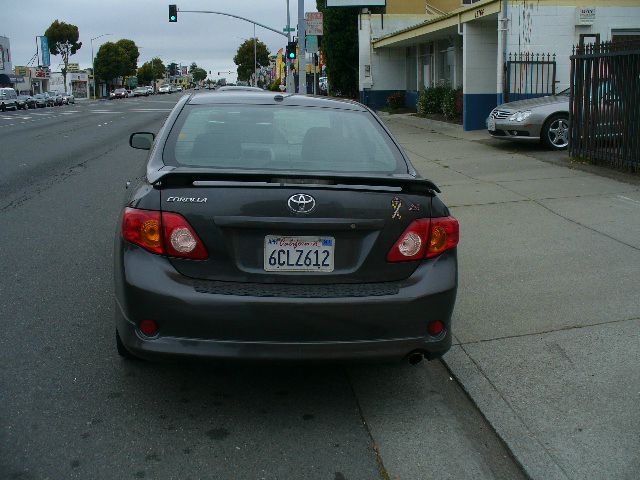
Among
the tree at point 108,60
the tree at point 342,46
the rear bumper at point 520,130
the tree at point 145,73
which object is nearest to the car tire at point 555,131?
the rear bumper at point 520,130

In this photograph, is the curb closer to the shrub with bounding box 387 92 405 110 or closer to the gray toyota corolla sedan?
the gray toyota corolla sedan

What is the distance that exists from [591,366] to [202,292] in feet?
8.02

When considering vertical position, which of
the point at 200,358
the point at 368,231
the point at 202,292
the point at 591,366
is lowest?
the point at 591,366

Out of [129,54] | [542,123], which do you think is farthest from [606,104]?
[129,54]

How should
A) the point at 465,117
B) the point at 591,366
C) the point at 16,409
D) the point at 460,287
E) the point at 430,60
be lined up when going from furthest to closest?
the point at 430,60 < the point at 465,117 < the point at 460,287 < the point at 591,366 < the point at 16,409

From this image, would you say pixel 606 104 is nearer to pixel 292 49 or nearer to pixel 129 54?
pixel 292 49

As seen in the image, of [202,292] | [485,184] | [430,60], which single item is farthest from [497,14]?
[202,292]

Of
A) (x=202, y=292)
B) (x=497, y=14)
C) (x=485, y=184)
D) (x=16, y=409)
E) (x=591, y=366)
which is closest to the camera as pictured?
(x=202, y=292)

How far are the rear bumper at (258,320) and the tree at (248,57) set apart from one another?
118387 millimetres

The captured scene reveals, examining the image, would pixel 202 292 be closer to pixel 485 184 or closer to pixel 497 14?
pixel 485 184

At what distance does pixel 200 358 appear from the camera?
3.65 meters

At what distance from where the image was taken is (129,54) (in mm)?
127750

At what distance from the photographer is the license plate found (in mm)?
3664

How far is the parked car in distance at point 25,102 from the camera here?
193 feet
